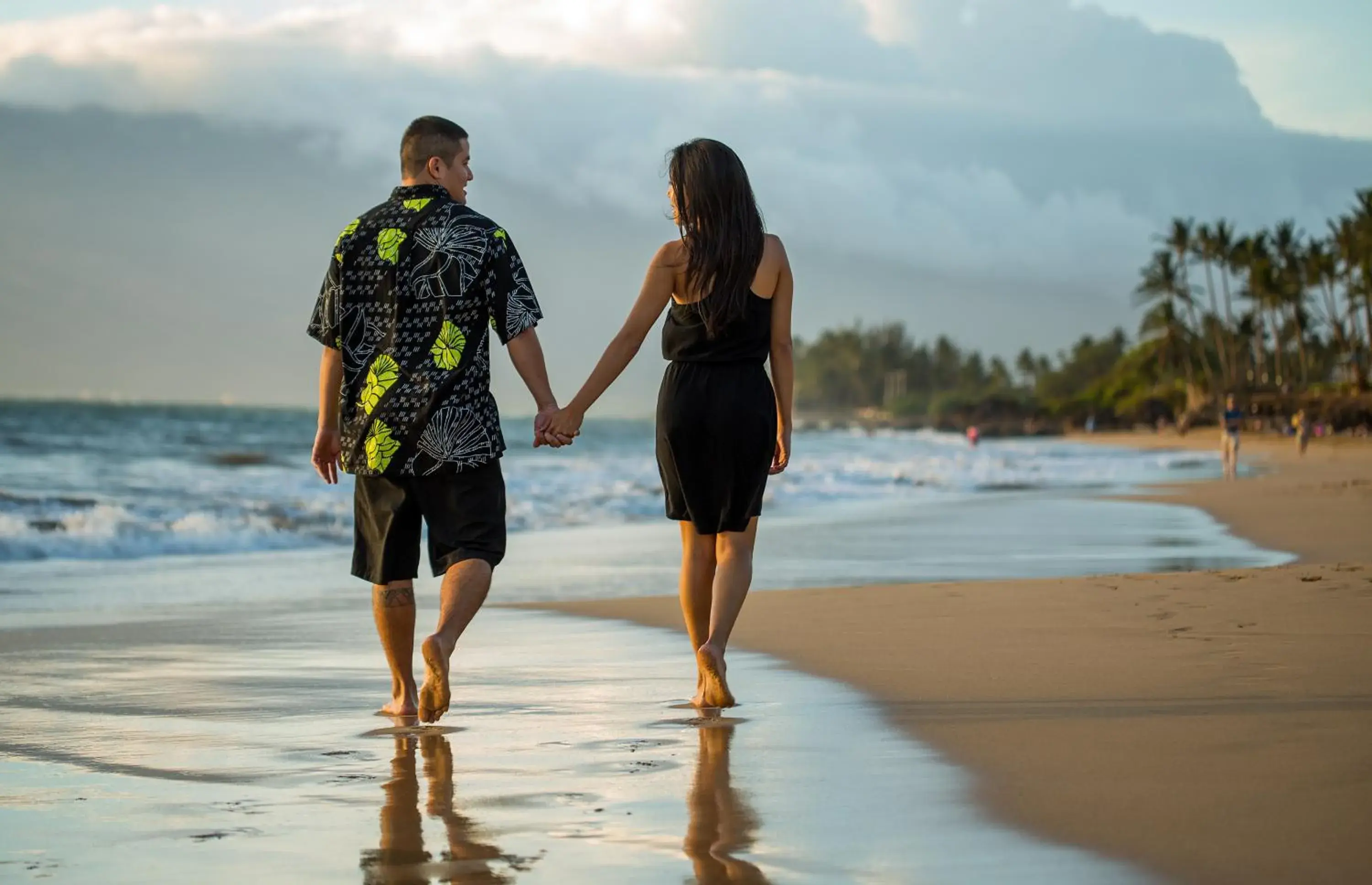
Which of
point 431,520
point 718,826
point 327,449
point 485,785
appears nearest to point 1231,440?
point 431,520

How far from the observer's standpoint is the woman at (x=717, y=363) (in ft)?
15.9

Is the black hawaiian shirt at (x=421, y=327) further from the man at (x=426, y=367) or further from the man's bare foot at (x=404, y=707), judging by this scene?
the man's bare foot at (x=404, y=707)

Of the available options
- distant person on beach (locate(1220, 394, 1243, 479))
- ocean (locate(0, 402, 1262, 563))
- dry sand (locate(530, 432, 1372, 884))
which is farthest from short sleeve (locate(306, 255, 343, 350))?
distant person on beach (locate(1220, 394, 1243, 479))

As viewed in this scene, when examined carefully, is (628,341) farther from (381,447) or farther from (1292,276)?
(1292,276)

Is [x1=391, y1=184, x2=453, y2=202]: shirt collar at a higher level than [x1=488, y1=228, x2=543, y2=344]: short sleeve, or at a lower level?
higher

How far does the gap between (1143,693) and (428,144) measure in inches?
110

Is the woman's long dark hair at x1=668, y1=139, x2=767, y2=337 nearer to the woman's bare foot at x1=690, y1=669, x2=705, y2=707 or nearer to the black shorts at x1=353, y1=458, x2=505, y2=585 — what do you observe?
the black shorts at x1=353, y1=458, x2=505, y2=585

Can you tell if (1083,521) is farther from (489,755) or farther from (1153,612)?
(489,755)

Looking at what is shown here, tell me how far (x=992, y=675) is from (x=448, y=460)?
2.07m

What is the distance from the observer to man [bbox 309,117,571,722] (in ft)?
14.9

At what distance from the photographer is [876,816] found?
3305 mm

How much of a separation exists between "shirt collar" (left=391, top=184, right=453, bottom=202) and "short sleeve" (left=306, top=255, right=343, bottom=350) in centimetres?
28

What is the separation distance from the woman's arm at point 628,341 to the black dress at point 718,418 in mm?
86

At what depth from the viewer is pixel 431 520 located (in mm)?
4676
